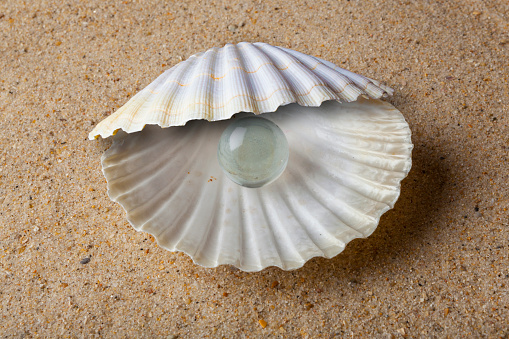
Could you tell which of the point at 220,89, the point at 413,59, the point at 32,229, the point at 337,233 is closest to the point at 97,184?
the point at 32,229

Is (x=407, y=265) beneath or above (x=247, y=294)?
above

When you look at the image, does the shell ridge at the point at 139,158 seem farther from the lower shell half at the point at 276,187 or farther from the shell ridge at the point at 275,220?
the shell ridge at the point at 275,220

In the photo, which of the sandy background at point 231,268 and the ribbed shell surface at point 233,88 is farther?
the sandy background at point 231,268

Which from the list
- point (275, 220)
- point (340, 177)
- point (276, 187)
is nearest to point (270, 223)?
point (275, 220)

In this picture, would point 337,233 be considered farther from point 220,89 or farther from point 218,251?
point 220,89

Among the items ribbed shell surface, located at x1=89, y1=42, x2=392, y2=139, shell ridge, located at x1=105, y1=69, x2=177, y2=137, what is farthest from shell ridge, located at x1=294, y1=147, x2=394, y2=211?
shell ridge, located at x1=105, y1=69, x2=177, y2=137

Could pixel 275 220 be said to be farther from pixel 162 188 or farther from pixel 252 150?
pixel 162 188

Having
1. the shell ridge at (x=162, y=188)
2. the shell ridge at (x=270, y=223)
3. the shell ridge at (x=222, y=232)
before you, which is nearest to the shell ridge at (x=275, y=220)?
the shell ridge at (x=270, y=223)
